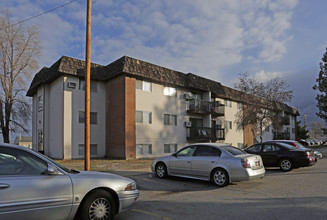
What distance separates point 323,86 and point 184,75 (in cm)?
2640

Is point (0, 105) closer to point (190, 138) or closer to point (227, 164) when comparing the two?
point (190, 138)

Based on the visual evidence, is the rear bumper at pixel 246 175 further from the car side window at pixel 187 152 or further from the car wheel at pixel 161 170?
the car wheel at pixel 161 170

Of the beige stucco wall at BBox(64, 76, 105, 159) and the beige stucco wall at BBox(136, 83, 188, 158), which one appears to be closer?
the beige stucco wall at BBox(64, 76, 105, 159)

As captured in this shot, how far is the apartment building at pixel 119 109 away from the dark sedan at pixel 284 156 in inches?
406

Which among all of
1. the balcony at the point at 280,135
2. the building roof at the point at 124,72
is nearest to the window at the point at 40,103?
the building roof at the point at 124,72

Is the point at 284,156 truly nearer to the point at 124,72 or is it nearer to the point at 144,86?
the point at 124,72

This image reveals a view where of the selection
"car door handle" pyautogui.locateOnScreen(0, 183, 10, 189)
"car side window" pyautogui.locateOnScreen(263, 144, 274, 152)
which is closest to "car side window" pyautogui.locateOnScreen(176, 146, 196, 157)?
"car side window" pyautogui.locateOnScreen(263, 144, 274, 152)

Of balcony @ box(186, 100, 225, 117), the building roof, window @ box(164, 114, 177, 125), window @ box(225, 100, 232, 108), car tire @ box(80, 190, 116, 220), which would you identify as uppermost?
the building roof

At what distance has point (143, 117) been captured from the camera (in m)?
20.8

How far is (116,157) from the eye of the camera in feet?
63.6

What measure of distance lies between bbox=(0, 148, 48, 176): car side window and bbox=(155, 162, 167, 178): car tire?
6.07 m

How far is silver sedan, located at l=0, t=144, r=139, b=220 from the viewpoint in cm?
355

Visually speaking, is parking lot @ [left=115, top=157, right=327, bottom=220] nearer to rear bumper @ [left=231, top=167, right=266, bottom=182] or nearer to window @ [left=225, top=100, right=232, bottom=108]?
rear bumper @ [left=231, top=167, right=266, bottom=182]

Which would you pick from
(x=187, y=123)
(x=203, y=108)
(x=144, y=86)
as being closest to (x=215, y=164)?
(x=144, y=86)
